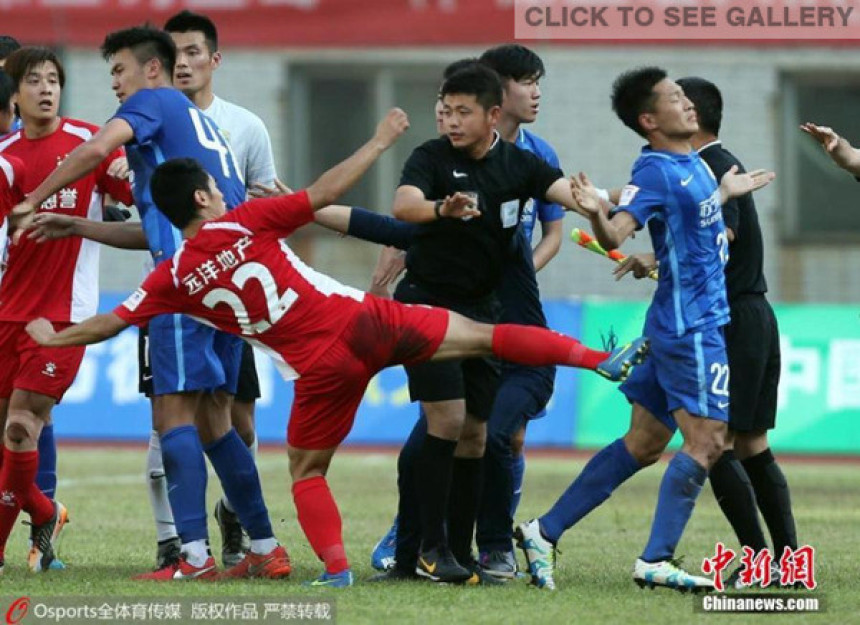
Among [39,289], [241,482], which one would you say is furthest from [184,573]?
[39,289]

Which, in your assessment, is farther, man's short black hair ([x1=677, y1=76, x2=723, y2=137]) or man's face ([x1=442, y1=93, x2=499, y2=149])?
man's short black hair ([x1=677, y1=76, x2=723, y2=137])

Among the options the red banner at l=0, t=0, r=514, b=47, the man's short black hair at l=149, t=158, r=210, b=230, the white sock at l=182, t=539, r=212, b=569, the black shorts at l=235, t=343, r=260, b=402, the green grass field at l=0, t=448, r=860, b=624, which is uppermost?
the red banner at l=0, t=0, r=514, b=47

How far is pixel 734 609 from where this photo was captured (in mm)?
6777

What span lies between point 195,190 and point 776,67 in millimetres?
14809

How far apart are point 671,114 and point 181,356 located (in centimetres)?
234

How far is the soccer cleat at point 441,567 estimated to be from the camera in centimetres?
754

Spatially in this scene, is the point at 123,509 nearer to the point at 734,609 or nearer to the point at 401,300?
the point at 401,300

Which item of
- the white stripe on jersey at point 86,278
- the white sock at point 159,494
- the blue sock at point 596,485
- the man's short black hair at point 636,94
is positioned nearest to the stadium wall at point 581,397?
the white sock at point 159,494

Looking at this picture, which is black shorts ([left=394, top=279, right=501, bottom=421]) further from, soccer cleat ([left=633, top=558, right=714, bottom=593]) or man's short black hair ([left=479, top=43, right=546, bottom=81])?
man's short black hair ([left=479, top=43, right=546, bottom=81])

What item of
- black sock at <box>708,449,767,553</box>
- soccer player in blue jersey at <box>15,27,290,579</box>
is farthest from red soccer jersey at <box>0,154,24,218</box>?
black sock at <box>708,449,767,553</box>

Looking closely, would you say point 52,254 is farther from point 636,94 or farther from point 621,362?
point 621,362

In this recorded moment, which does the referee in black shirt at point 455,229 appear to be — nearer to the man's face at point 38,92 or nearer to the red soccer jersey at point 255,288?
the red soccer jersey at point 255,288

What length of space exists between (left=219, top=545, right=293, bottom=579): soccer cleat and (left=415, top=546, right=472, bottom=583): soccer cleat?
0.63 m

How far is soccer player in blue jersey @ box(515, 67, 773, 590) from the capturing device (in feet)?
23.9
